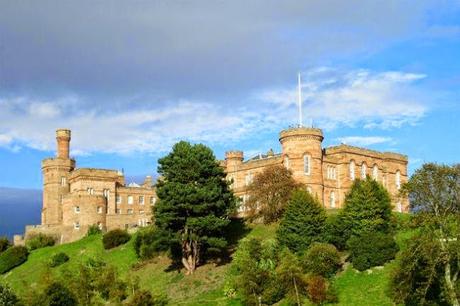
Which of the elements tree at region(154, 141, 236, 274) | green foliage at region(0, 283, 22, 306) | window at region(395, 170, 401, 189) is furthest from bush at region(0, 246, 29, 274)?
window at region(395, 170, 401, 189)

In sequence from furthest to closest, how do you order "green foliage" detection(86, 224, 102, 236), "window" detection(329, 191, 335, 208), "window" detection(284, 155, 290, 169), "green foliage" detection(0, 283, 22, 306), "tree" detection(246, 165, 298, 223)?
1. "green foliage" detection(86, 224, 102, 236)
2. "window" detection(329, 191, 335, 208)
3. "window" detection(284, 155, 290, 169)
4. "tree" detection(246, 165, 298, 223)
5. "green foliage" detection(0, 283, 22, 306)

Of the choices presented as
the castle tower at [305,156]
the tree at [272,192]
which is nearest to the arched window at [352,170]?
the castle tower at [305,156]

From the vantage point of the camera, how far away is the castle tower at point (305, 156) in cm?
6538

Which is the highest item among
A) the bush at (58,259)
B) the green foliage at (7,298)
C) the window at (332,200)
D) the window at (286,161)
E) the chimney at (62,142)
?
the chimney at (62,142)

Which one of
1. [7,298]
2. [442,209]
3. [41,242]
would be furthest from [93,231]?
[442,209]

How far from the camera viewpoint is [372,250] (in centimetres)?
4372

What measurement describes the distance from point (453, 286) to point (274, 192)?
29154 mm

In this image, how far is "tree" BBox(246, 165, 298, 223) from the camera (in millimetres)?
61031

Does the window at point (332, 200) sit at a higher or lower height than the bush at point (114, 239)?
higher

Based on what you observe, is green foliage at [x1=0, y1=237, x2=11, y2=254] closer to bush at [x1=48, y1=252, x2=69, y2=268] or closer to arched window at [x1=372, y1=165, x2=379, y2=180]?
bush at [x1=48, y1=252, x2=69, y2=268]

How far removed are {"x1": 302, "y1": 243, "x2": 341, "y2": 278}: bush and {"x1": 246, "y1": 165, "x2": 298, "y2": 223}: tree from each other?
645 inches

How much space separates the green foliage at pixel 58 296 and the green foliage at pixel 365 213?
20304mm

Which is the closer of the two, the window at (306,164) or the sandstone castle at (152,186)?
the window at (306,164)

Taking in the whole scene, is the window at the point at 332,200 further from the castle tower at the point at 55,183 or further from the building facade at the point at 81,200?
the castle tower at the point at 55,183
